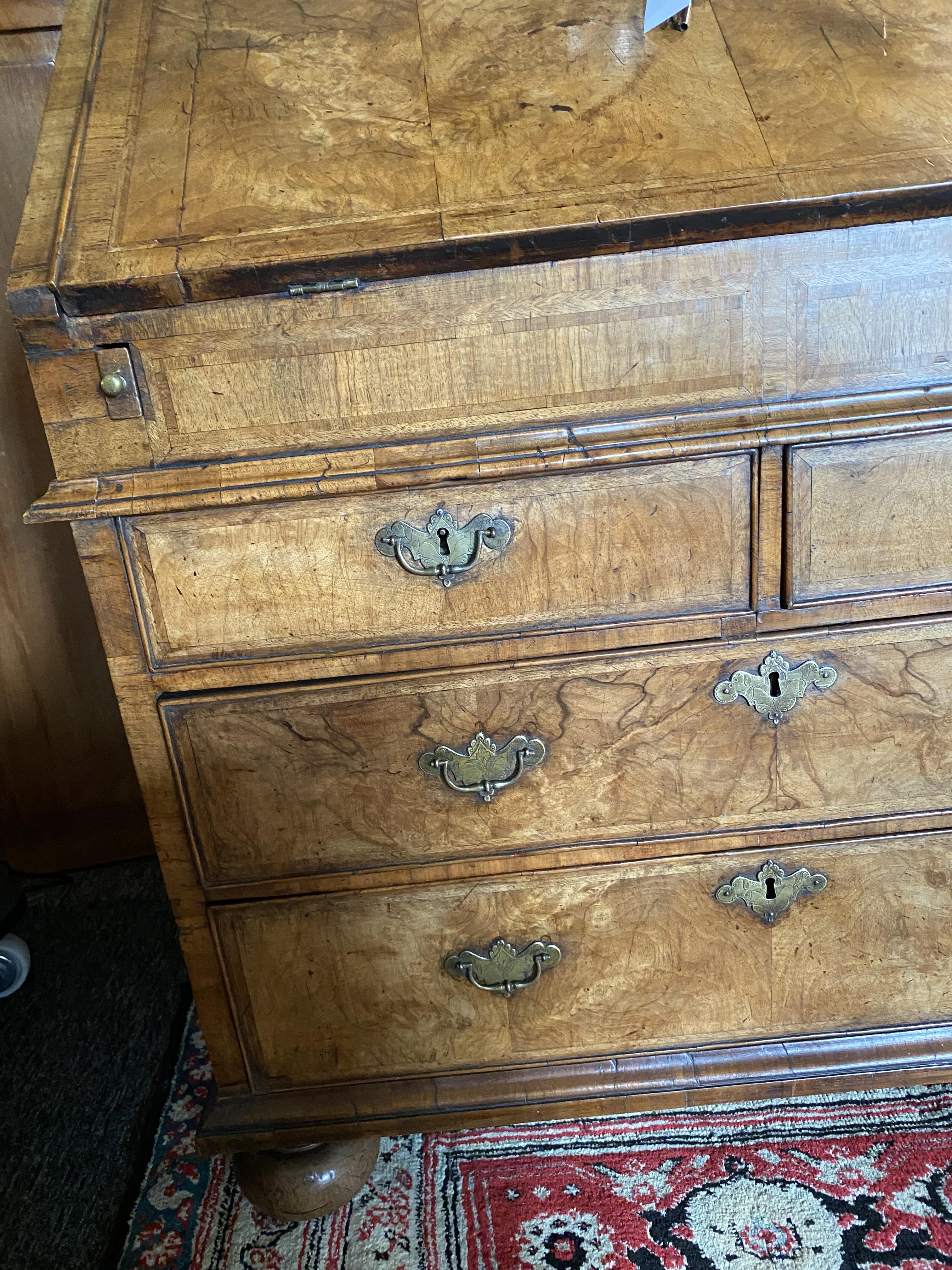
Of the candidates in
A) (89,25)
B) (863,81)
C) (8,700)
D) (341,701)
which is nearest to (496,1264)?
(341,701)

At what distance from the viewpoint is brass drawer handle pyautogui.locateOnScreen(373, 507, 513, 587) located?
97 cm

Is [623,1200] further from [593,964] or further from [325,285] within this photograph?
[325,285]

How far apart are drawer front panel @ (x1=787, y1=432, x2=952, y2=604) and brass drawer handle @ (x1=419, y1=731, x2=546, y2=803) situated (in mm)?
284

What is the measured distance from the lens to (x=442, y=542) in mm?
982

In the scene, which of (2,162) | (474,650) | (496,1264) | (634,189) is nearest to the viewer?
(634,189)

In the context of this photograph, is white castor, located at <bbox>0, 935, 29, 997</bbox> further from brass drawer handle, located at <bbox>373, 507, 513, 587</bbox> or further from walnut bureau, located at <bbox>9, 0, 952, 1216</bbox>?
brass drawer handle, located at <bbox>373, 507, 513, 587</bbox>

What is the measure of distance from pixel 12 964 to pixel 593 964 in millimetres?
935

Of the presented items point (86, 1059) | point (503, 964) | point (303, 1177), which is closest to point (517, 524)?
point (503, 964)

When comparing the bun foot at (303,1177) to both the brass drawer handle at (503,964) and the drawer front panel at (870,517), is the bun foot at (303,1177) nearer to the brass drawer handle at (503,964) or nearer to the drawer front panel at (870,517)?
the brass drawer handle at (503,964)

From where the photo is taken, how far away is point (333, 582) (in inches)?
39.2

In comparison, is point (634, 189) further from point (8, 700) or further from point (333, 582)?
point (8, 700)

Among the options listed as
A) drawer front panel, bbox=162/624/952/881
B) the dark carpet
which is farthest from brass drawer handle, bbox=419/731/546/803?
the dark carpet

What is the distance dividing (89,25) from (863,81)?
0.75m

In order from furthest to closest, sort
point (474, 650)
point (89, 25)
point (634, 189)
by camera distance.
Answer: point (89, 25), point (474, 650), point (634, 189)
